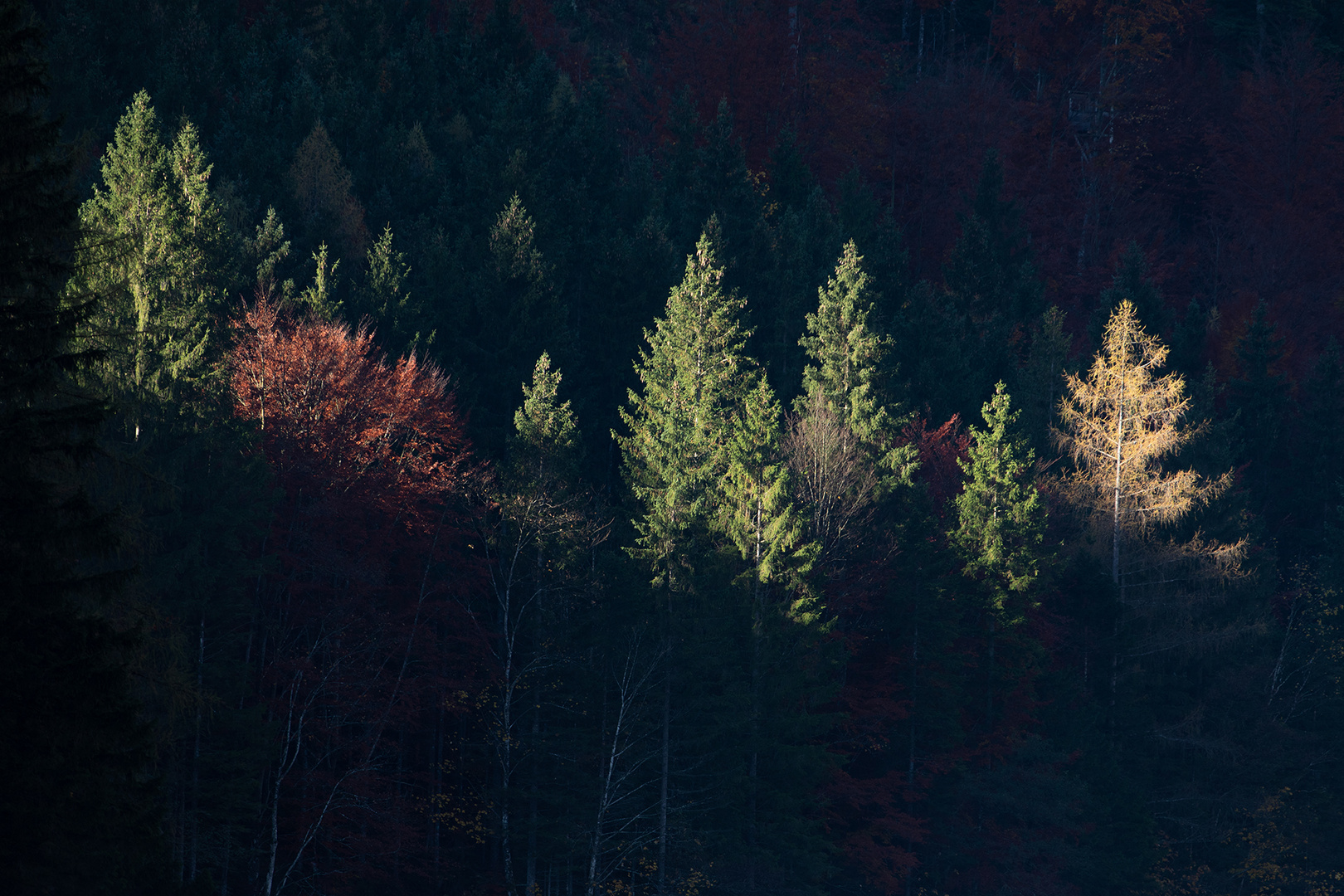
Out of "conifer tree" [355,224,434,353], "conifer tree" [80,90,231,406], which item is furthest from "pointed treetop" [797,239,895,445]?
"conifer tree" [80,90,231,406]

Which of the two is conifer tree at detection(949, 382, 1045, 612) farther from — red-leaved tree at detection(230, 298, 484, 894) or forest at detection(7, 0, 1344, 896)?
red-leaved tree at detection(230, 298, 484, 894)

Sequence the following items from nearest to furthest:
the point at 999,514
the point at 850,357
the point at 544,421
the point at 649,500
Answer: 1. the point at 544,421
2. the point at 649,500
3. the point at 999,514
4. the point at 850,357

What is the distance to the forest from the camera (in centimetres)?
3272

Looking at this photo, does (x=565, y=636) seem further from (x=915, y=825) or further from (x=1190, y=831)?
(x=1190, y=831)

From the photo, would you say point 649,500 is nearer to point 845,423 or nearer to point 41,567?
point 845,423

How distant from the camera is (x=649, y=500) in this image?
130 ft

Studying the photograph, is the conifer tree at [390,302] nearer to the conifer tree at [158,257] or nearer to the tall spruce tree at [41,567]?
the conifer tree at [158,257]

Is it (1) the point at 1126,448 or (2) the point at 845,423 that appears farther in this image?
(1) the point at 1126,448

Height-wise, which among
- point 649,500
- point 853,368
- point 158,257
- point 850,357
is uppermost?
point 850,357

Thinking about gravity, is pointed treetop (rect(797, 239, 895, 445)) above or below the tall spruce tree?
above

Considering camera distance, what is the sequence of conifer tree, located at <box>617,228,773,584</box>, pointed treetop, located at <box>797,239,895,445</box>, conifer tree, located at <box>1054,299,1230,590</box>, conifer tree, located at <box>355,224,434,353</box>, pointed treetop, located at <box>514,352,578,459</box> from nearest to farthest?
1. pointed treetop, located at <box>514,352,578,459</box>
2. conifer tree, located at <box>617,228,773,584</box>
3. conifer tree, located at <box>355,224,434,353</box>
4. pointed treetop, located at <box>797,239,895,445</box>
5. conifer tree, located at <box>1054,299,1230,590</box>

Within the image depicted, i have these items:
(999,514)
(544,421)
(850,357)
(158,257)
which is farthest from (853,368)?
(158,257)

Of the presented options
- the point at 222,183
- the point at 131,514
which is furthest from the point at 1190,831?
the point at 131,514

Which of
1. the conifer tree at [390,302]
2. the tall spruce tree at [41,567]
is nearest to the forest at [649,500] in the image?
the conifer tree at [390,302]
